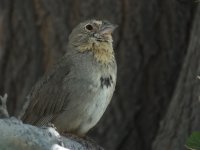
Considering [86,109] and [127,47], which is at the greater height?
[127,47]

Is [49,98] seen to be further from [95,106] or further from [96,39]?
[96,39]

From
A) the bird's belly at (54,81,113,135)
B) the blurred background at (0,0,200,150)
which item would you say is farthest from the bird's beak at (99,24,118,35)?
the blurred background at (0,0,200,150)

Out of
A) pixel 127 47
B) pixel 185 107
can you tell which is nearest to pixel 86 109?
pixel 185 107

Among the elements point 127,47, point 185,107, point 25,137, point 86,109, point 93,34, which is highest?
point 93,34

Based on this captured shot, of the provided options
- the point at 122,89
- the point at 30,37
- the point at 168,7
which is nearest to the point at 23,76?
the point at 30,37

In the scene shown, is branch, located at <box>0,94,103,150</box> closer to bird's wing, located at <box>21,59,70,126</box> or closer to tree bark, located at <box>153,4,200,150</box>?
bird's wing, located at <box>21,59,70,126</box>

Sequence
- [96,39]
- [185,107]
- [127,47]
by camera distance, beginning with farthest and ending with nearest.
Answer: [127,47] < [185,107] < [96,39]

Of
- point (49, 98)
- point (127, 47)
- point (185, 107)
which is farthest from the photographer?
point (127, 47)

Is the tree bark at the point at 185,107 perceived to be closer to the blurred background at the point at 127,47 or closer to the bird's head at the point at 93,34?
the blurred background at the point at 127,47
